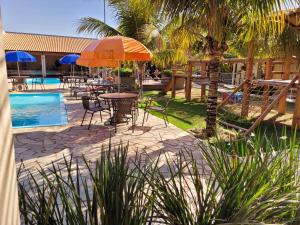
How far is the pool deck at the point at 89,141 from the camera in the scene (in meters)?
5.65

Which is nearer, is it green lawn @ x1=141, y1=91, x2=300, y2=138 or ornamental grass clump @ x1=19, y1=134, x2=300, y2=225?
ornamental grass clump @ x1=19, y1=134, x2=300, y2=225

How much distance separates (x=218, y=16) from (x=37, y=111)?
9.85 metres

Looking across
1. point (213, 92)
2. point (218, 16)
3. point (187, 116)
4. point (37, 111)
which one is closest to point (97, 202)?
point (218, 16)

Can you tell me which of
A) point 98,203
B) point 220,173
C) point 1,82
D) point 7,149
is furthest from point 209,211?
point 1,82

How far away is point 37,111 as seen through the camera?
12055mm

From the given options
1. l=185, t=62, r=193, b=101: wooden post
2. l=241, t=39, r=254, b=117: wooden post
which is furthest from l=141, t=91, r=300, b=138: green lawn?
l=185, t=62, r=193, b=101: wooden post

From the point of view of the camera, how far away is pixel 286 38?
7484mm

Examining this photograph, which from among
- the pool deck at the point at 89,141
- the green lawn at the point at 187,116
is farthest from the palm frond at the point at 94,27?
the pool deck at the point at 89,141

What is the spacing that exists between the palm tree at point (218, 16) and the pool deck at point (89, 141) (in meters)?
1.13

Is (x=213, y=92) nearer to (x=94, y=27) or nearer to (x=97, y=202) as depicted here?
(x=97, y=202)

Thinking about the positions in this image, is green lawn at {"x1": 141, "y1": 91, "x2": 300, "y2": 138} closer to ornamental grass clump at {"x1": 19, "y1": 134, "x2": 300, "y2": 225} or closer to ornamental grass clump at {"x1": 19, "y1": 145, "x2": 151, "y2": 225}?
ornamental grass clump at {"x1": 19, "y1": 134, "x2": 300, "y2": 225}

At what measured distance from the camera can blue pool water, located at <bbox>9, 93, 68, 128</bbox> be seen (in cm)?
954

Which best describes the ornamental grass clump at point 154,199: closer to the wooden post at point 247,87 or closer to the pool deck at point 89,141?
the pool deck at point 89,141

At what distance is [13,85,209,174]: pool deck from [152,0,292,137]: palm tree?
1.13 metres
